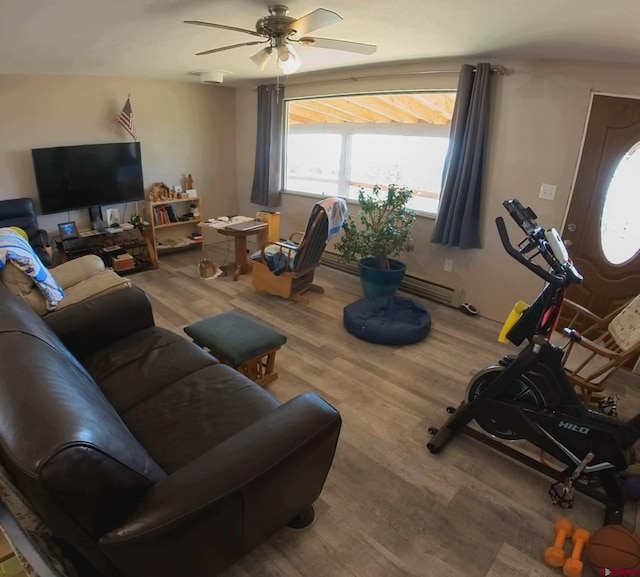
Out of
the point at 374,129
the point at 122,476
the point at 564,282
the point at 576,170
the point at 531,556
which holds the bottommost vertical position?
the point at 531,556

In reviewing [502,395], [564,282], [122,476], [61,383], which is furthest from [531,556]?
[61,383]

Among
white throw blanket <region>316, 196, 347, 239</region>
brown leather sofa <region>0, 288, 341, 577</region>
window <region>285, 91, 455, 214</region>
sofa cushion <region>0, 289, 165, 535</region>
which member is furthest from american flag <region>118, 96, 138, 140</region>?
sofa cushion <region>0, 289, 165, 535</region>

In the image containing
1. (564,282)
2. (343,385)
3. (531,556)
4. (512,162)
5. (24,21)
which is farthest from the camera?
(512,162)

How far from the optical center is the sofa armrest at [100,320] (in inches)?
76.9

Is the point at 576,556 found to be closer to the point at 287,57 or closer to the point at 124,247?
the point at 287,57

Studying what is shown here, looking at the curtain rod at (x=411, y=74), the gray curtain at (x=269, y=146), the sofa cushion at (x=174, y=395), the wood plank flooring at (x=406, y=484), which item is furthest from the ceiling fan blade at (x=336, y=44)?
the gray curtain at (x=269, y=146)

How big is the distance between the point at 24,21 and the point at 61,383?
1996 mm

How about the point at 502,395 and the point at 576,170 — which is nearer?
the point at 502,395

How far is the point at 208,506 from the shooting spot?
1045 mm

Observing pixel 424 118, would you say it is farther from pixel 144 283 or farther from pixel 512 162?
pixel 144 283

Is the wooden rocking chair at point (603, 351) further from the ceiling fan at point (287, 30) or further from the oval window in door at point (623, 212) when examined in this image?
the ceiling fan at point (287, 30)

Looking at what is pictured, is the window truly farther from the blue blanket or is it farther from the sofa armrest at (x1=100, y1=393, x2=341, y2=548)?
the blue blanket

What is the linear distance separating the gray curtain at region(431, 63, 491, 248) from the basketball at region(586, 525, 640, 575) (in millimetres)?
2420

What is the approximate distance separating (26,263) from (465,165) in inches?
129
